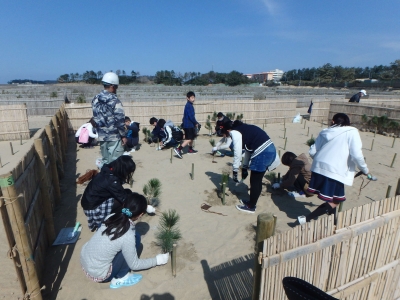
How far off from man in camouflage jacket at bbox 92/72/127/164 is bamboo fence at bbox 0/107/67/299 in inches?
42.3

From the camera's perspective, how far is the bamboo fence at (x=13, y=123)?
8031 mm

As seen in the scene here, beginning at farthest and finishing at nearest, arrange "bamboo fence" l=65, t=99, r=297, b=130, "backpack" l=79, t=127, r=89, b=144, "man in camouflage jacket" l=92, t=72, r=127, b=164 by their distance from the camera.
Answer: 1. "bamboo fence" l=65, t=99, r=297, b=130
2. "backpack" l=79, t=127, r=89, b=144
3. "man in camouflage jacket" l=92, t=72, r=127, b=164

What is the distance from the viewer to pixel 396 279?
239cm

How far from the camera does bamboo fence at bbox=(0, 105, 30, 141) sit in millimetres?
8031

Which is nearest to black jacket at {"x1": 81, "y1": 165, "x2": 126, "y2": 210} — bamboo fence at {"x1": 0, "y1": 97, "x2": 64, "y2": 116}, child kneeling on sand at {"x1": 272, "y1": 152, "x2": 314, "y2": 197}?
child kneeling on sand at {"x1": 272, "y1": 152, "x2": 314, "y2": 197}

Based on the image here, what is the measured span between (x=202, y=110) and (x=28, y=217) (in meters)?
8.42

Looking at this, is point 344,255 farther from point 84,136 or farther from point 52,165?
point 84,136

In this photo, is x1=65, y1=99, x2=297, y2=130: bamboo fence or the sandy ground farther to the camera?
x1=65, y1=99, x2=297, y2=130: bamboo fence

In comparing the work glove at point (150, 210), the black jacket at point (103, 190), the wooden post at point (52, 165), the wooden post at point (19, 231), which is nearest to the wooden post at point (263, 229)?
the wooden post at point (19, 231)

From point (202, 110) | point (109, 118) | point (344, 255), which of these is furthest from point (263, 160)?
point (202, 110)

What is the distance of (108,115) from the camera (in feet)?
12.7

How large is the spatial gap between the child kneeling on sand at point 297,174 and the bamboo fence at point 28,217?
3.54 meters

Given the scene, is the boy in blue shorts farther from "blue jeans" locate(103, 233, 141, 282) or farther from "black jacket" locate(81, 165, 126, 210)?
"blue jeans" locate(103, 233, 141, 282)

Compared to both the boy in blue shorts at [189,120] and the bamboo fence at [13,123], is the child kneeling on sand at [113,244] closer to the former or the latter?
the boy in blue shorts at [189,120]
